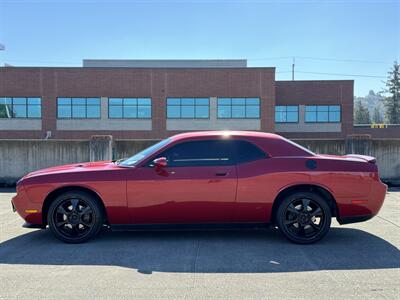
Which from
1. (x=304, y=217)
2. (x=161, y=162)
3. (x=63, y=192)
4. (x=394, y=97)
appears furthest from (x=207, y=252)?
(x=394, y=97)

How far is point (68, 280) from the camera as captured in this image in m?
4.06

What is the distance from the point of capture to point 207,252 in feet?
16.3

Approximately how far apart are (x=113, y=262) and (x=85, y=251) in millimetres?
653

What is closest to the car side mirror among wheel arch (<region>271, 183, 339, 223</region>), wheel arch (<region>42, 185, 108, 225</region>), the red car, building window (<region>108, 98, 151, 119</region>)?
the red car

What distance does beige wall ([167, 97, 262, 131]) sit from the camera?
38.9m

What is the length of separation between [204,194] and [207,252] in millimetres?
819

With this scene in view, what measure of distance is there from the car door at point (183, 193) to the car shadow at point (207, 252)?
410mm

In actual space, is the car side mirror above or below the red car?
above

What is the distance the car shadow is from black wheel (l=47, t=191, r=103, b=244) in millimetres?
139

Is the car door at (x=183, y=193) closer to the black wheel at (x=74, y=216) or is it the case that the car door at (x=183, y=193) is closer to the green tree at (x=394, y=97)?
the black wheel at (x=74, y=216)

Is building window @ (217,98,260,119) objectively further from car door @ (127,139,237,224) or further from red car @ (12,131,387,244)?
car door @ (127,139,237,224)

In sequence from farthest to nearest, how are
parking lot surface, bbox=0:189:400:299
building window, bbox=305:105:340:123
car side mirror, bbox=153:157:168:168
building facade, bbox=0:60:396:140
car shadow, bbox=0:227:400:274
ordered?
1. building window, bbox=305:105:340:123
2. building facade, bbox=0:60:396:140
3. car side mirror, bbox=153:157:168:168
4. car shadow, bbox=0:227:400:274
5. parking lot surface, bbox=0:189:400:299

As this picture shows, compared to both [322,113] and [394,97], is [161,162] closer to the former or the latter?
[322,113]

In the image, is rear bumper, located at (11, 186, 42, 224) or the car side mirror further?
rear bumper, located at (11, 186, 42, 224)
